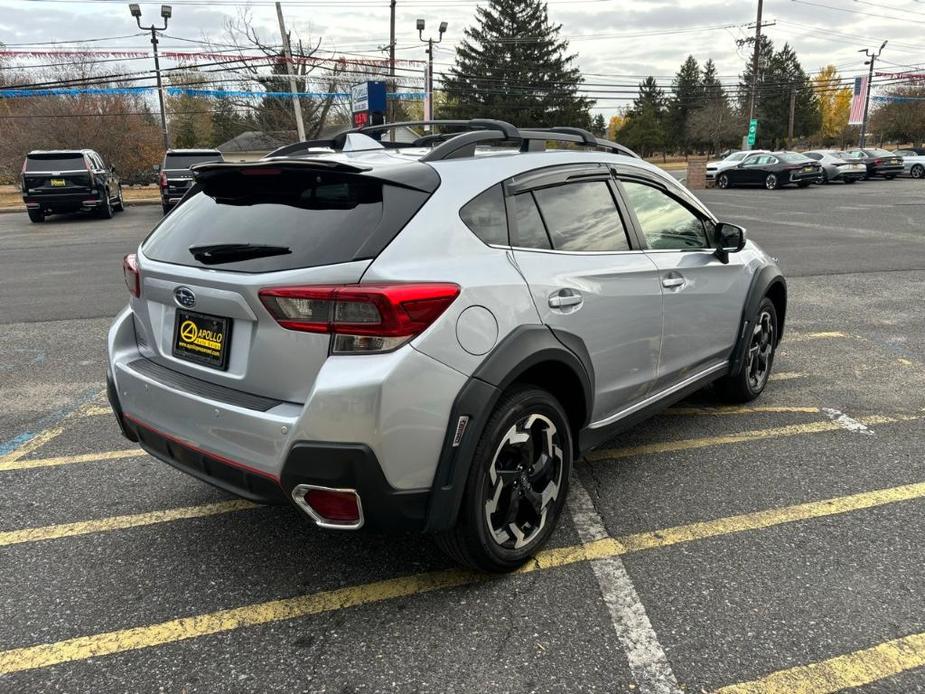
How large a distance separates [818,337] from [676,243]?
3367 millimetres

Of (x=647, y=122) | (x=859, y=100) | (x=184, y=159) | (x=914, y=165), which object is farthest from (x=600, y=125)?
(x=184, y=159)

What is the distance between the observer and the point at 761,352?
15.2 ft

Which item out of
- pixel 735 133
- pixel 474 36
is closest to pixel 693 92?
pixel 735 133

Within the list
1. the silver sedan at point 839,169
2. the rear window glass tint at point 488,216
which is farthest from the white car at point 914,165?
the rear window glass tint at point 488,216

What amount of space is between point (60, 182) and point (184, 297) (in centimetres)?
1860

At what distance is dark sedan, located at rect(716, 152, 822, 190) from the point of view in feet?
91.0

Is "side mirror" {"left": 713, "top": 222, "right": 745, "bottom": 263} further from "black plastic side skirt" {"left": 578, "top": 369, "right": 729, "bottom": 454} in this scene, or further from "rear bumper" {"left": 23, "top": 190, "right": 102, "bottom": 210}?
"rear bumper" {"left": 23, "top": 190, "right": 102, "bottom": 210}

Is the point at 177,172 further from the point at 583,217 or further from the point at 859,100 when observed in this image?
the point at 859,100

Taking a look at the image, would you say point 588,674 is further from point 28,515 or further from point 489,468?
point 28,515

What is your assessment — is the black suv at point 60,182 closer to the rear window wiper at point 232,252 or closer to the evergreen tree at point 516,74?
the rear window wiper at point 232,252

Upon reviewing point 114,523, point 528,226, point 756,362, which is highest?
point 528,226

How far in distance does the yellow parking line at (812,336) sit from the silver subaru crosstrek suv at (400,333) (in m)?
3.51

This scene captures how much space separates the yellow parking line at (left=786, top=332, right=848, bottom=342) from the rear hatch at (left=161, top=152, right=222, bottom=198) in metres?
15.6

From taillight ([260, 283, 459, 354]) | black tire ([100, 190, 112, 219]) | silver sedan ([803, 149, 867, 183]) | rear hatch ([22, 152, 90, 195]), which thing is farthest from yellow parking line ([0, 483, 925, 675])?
silver sedan ([803, 149, 867, 183])
